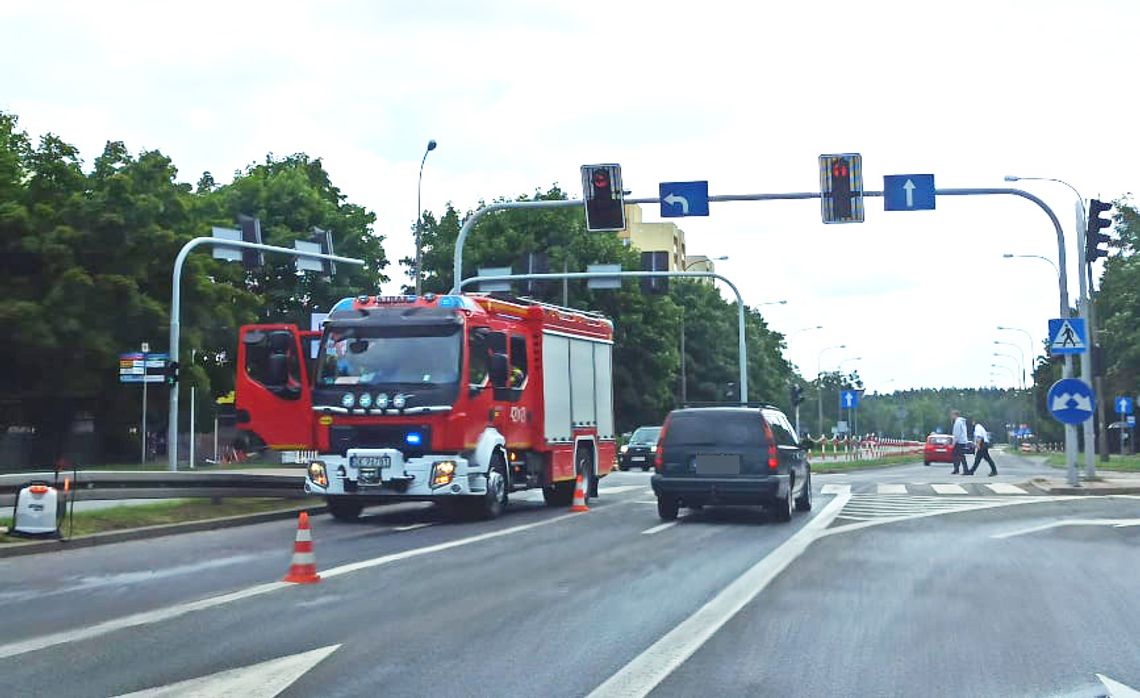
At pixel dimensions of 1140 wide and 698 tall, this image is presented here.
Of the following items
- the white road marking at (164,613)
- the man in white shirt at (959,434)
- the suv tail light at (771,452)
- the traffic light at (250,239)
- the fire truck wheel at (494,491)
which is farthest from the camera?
the man in white shirt at (959,434)

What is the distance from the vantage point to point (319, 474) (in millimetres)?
18062

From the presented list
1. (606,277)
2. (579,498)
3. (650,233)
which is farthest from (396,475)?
(650,233)

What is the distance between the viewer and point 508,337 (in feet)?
62.7

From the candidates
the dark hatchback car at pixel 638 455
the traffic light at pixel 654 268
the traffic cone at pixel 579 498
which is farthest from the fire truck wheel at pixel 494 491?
the dark hatchback car at pixel 638 455

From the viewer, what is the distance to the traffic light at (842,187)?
22.7 meters

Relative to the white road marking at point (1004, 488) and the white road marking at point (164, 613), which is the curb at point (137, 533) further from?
the white road marking at point (1004, 488)

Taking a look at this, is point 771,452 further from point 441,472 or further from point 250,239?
point 250,239

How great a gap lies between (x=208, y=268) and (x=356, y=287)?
11619 millimetres

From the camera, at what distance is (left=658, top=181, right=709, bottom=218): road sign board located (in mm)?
23719

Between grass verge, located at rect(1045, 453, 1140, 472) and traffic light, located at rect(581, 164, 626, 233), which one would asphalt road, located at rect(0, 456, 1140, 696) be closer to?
traffic light, located at rect(581, 164, 626, 233)

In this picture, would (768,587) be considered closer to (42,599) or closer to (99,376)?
(42,599)

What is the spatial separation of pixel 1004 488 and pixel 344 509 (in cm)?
1416

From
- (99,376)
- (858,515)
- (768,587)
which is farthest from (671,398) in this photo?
(768,587)

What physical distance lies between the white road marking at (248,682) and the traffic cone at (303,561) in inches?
145
